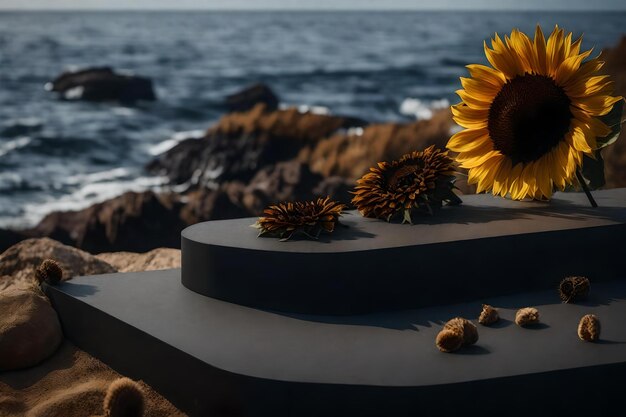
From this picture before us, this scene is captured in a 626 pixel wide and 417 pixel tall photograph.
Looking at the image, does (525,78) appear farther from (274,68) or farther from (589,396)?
(274,68)

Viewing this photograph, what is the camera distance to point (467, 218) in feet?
15.3

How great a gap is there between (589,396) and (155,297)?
211cm

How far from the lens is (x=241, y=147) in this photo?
49.5 ft

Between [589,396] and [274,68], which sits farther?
[274,68]

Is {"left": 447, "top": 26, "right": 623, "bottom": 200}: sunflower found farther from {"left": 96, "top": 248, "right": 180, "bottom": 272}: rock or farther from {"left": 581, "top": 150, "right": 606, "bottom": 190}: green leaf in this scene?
{"left": 96, "top": 248, "right": 180, "bottom": 272}: rock

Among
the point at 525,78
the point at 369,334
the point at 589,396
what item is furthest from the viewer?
the point at 525,78

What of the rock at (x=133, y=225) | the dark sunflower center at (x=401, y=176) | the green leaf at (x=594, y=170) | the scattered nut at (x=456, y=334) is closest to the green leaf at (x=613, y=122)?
the green leaf at (x=594, y=170)

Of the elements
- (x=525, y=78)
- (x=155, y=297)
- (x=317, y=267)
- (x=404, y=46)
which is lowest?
(x=404, y=46)

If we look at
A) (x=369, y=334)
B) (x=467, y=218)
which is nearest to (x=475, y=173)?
(x=467, y=218)

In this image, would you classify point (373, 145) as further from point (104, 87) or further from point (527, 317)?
point (104, 87)

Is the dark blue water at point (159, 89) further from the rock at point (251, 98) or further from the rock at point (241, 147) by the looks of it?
the rock at point (241, 147)

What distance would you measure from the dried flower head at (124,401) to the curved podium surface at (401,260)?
0.79 metres

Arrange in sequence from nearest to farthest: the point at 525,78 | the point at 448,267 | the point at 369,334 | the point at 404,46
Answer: the point at 369,334 < the point at 448,267 < the point at 525,78 < the point at 404,46

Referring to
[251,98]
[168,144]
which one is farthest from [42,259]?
[251,98]
